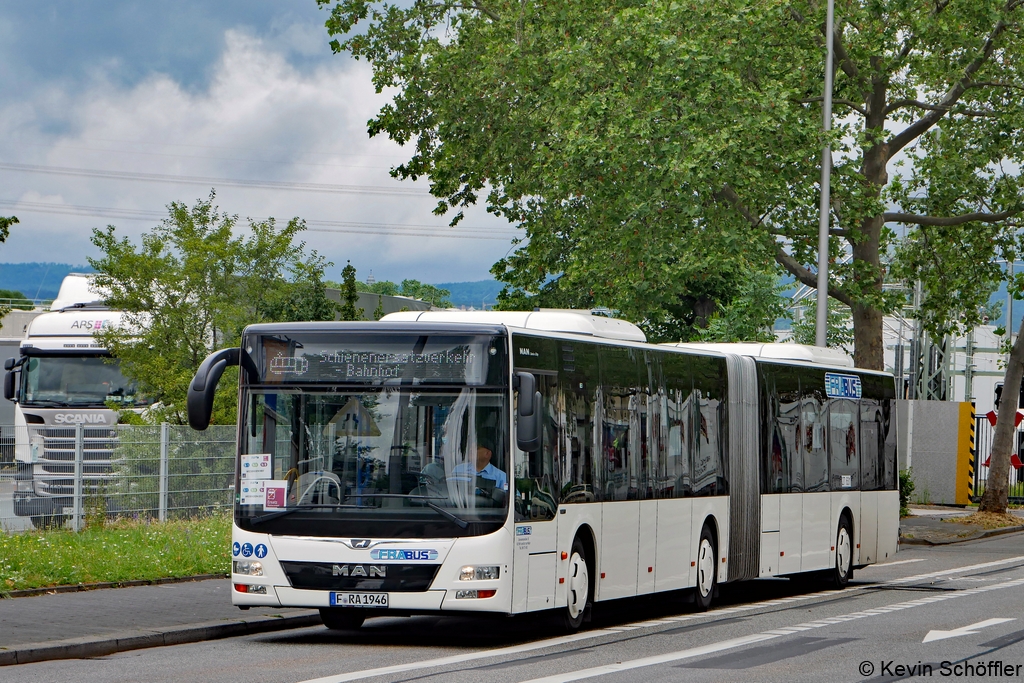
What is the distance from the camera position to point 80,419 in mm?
27422

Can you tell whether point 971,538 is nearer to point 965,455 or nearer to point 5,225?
point 965,455

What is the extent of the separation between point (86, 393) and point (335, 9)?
37.3 ft

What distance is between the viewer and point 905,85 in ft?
106

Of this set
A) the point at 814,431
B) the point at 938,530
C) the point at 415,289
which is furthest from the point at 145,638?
the point at 415,289

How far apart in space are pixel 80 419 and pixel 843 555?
14.4 metres

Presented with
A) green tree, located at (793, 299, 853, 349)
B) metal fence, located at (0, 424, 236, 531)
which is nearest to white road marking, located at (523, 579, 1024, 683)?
metal fence, located at (0, 424, 236, 531)

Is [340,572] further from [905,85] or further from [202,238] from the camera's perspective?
[905,85]

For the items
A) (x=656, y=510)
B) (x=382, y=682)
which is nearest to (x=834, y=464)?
(x=656, y=510)

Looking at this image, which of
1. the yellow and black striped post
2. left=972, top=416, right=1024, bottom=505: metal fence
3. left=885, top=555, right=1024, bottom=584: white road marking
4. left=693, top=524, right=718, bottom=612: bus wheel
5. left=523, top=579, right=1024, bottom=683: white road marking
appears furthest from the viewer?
left=972, top=416, right=1024, bottom=505: metal fence

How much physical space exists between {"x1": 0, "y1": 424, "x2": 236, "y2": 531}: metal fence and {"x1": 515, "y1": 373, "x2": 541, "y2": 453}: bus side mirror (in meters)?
9.19

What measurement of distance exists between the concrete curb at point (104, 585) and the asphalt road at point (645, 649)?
8.88ft

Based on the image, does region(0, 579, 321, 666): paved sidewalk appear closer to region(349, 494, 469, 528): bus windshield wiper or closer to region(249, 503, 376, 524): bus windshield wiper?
region(249, 503, 376, 524): bus windshield wiper

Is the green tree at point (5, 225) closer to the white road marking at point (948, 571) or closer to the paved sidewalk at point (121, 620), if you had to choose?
the paved sidewalk at point (121, 620)

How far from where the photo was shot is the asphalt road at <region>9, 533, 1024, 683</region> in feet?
33.6
